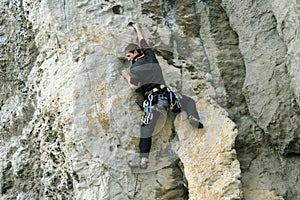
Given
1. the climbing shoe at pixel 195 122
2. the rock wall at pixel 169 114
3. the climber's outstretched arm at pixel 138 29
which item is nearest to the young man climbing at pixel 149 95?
the climbing shoe at pixel 195 122

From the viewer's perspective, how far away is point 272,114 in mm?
6664

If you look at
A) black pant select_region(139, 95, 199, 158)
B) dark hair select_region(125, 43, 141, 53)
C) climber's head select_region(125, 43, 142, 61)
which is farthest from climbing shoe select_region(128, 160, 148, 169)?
dark hair select_region(125, 43, 141, 53)

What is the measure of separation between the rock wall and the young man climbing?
0.45ft

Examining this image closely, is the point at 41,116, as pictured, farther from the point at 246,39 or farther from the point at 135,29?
the point at 246,39

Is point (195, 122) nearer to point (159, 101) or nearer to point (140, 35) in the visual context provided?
point (159, 101)

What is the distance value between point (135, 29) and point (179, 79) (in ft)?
3.40

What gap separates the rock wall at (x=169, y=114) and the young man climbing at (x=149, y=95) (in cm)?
14

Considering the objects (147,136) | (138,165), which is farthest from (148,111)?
(138,165)

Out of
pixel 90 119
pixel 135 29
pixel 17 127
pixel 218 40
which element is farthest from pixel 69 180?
pixel 218 40

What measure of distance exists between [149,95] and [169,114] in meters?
0.40

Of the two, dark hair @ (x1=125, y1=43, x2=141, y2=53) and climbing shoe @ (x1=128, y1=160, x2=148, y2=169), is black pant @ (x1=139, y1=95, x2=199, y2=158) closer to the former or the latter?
climbing shoe @ (x1=128, y1=160, x2=148, y2=169)

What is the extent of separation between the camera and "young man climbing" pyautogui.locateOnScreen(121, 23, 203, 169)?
21.6 feet

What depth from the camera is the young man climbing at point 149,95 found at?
6.57 metres

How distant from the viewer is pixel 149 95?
676cm
